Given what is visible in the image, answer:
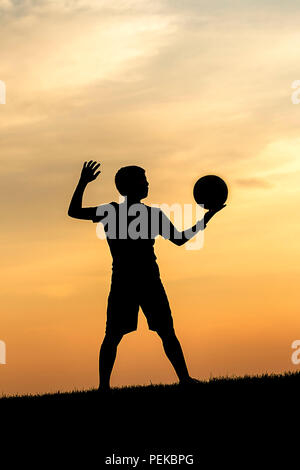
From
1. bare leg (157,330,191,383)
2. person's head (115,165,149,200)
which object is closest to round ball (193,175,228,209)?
person's head (115,165,149,200)

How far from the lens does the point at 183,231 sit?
1245 centimetres

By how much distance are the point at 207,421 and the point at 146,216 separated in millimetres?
3255

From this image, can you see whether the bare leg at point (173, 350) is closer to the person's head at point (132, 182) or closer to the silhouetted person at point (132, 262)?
the silhouetted person at point (132, 262)

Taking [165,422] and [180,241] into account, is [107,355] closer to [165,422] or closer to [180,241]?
[180,241]

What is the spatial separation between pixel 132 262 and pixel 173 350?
1379 millimetres

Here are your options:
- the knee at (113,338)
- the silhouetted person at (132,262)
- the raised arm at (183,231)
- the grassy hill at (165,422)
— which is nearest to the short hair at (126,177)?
the silhouetted person at (132,262)

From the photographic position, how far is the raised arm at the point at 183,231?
12.4 metres

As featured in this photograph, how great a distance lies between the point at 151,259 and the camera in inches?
486

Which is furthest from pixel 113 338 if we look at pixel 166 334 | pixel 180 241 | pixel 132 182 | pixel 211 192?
pixel 211 192

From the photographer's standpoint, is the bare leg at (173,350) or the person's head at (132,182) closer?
the person's head at (132,182)
